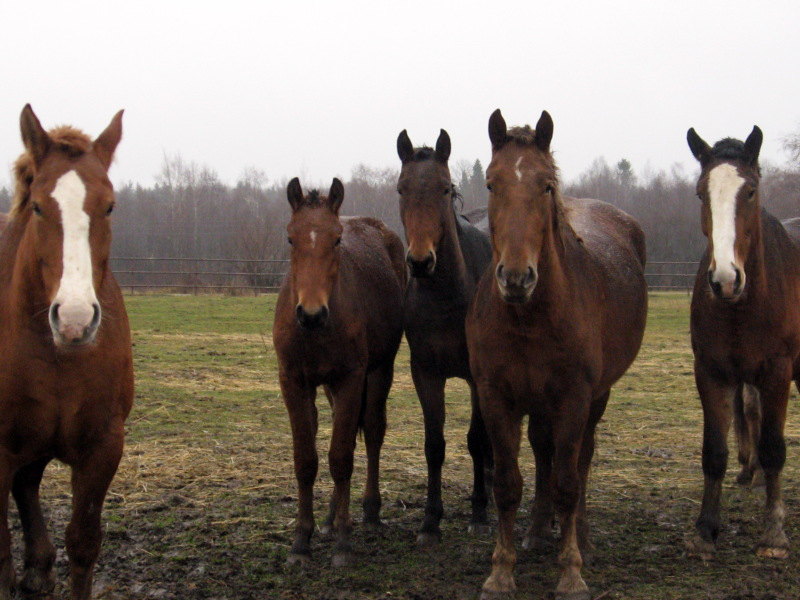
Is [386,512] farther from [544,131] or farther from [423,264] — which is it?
[544,131]

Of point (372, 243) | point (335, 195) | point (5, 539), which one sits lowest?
point (5, 539)

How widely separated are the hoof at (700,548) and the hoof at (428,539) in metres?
1.38

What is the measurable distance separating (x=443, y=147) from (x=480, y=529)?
2334 millimetres

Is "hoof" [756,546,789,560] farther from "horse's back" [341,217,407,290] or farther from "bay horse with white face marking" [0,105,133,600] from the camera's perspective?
"bay horse with white face marking" [0,105,133,600]

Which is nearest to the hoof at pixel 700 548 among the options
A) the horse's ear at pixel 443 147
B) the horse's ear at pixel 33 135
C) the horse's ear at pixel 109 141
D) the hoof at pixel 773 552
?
the hoof at pixel 773 552

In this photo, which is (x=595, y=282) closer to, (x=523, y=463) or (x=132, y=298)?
(x=523, y=463)

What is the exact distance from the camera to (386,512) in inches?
213

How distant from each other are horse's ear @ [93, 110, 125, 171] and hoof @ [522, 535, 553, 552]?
3055mm

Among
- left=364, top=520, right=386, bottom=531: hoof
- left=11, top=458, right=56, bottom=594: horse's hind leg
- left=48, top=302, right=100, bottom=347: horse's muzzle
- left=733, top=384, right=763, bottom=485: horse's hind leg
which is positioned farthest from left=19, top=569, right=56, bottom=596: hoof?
left=733, top=384, right=763, bottom=485: horse's hind leg

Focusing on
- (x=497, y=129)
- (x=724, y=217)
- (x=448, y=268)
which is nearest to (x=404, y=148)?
(x=448, y=268)

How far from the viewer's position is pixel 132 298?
2406cm

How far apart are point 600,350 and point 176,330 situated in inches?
488

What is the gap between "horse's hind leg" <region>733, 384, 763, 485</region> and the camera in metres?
6.00

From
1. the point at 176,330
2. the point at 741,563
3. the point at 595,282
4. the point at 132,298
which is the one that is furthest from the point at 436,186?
the point at 132,298
